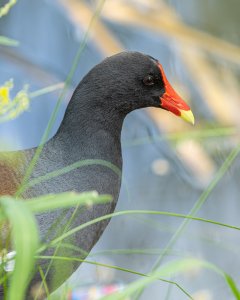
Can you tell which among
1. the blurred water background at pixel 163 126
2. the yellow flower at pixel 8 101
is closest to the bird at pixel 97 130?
the yellow flower at pixel 8 101

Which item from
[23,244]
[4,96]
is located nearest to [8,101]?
[4,96]

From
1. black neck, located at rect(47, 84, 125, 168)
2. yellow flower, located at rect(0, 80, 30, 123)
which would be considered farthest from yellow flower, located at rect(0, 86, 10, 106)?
black neck, located at rect(47, 84, 125, 168)

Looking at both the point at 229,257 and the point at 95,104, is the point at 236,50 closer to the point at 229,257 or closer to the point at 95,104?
the point at 229,257

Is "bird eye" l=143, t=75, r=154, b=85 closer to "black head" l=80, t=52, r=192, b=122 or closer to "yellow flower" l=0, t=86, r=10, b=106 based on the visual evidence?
"black head" l=80, t=52, r=192, b=122

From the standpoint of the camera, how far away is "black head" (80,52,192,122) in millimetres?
2252

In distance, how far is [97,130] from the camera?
2248mm

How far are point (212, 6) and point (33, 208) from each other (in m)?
3.51

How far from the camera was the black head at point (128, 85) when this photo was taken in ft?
7.39

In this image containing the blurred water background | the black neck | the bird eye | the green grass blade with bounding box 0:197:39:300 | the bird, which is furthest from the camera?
the blurred water background

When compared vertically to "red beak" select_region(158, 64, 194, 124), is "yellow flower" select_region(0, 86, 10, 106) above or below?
above

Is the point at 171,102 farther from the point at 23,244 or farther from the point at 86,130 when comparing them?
the point at 23,244

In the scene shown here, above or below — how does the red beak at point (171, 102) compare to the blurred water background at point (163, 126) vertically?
above

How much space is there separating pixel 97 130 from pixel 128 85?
0.47 ft

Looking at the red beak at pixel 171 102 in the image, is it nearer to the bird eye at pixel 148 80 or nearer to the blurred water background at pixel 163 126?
the bird eye at pixel 148 80
